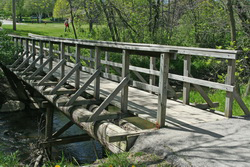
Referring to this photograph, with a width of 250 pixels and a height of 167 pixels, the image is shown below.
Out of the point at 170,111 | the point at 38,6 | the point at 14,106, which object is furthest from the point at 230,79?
the point at 38,6

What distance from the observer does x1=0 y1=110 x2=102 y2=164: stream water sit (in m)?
9.69

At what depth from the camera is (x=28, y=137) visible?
11.4 meters

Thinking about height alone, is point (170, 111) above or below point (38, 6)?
below

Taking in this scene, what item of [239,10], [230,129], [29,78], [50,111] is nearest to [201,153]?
[230,129]

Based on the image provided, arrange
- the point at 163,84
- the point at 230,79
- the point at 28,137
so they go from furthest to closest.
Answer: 1. the point at 28,137
2. the point at 230,79
3. the point at 163,84

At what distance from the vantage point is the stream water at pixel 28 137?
9688 mm

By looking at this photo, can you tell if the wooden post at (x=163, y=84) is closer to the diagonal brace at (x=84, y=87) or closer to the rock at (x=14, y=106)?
the diagonal brace at (x=84, y=87)

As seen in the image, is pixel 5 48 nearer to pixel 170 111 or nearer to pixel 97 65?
pixel 97 65

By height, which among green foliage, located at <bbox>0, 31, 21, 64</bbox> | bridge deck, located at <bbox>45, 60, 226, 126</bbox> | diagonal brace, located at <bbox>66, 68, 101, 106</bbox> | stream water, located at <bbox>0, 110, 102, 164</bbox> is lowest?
stream water, located at <bbox>0, 110, 102, 164</bbox>

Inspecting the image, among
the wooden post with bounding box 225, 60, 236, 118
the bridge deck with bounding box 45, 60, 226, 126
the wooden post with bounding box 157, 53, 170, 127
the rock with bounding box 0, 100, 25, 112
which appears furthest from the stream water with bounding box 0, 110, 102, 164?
the wooden post with bounding box 225, 60, 236, 118

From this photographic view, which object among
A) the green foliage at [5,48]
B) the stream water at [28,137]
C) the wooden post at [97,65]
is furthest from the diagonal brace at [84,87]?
the green foliage at [5,48]

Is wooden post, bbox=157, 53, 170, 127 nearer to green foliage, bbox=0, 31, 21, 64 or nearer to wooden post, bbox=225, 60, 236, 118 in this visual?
wooden post, bbox=225, 60, 236, 118

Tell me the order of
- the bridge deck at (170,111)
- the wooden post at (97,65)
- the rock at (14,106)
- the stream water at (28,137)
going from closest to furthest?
1. the bridge deck at (170,111)
2. the wooden post at (97,65)
3. the stream water at (28,137)
4. the rock at (14,106)

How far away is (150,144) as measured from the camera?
15.4 ft
